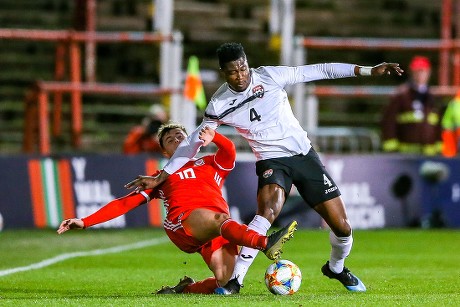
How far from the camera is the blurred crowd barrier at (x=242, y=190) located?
54.5ft

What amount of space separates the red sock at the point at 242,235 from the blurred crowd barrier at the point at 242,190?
304 inches

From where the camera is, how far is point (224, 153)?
9773 millimetres

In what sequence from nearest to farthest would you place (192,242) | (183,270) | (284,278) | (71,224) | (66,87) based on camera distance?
(284,278) < (71,224) < (192,242) < (183,270) < (66,87)

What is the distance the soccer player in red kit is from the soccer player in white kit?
0.73 ft

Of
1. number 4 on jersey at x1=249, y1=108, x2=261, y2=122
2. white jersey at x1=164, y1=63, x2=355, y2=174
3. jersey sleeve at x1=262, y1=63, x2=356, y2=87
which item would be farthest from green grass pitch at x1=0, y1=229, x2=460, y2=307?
jersey sleeve at x1=262, y1=63, x2=356, y2=87

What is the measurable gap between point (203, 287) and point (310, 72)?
6.22ft

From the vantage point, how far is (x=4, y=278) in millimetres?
10812

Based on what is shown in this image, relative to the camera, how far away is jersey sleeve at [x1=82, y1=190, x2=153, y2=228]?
30.3ft

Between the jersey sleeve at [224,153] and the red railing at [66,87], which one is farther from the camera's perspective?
the red railing at [66,87]

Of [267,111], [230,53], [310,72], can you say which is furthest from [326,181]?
[230,53]

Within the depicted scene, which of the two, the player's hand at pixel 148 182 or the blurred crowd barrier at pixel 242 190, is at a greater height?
the player's hand at pixel 148 182

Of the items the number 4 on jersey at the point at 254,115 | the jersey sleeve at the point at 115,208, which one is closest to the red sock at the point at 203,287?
the jersey sleeve at the point at 115,208

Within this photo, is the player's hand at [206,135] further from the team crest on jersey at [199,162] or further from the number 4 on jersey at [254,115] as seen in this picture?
the team crest on jersey at [199,162]

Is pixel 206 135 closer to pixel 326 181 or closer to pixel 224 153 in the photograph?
pixel 224 153
